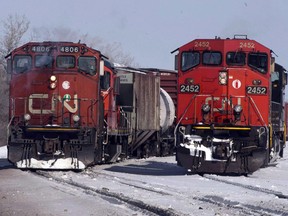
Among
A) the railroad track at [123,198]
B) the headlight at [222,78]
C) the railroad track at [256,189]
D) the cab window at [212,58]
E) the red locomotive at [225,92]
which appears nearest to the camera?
Result: the railroad track at [123,198]

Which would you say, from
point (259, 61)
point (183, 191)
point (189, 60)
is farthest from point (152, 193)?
point (259, 61)

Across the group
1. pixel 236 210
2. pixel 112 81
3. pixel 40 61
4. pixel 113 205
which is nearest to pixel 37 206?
pixel 113 205

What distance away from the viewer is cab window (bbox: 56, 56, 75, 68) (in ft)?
69.1

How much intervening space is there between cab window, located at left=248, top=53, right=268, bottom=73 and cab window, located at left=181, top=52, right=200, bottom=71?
59.2 inches

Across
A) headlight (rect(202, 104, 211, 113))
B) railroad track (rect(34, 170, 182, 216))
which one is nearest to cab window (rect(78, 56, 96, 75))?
headlight (rect(202, 104, 211, 113))

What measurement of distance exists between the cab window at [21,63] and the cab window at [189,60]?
4.54 metres

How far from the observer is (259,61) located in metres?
20.2

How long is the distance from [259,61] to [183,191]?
6.84 m

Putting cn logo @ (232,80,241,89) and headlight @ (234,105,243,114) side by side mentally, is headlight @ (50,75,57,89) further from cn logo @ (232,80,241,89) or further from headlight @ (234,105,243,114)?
headlight @ (234,105,243,114)

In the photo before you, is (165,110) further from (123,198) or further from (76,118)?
(123,198)

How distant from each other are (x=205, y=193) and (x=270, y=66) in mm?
7097

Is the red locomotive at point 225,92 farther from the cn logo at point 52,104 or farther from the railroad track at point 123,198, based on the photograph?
the railroad track at point 123,198

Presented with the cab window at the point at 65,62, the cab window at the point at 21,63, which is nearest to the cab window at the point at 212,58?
the cab window at the point at 65,62

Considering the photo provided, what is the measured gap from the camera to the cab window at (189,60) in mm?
20422
